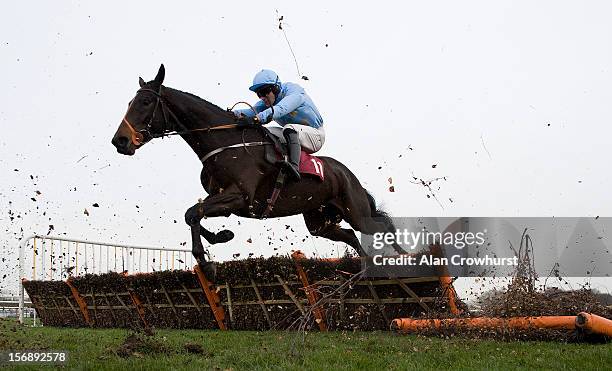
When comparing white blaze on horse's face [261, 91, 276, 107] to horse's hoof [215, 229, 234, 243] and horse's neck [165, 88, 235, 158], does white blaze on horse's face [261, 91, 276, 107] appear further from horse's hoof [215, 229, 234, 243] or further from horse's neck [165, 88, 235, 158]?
horse's hoof [215, 229, 234, 243]

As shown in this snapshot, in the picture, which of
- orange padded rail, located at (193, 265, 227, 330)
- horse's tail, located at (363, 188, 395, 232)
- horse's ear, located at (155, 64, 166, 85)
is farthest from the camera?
orange padded rail, located at (193, 265, 227, 330)

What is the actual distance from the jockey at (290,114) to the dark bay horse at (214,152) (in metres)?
0.20

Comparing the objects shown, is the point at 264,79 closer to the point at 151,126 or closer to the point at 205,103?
the point at 205,103

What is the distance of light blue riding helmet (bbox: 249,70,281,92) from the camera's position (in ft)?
26.2

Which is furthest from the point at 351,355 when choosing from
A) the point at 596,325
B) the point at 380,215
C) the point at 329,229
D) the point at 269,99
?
the point at 380,215

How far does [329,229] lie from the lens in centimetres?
933

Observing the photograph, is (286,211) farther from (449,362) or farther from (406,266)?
(449,362)

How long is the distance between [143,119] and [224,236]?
152 centimetres

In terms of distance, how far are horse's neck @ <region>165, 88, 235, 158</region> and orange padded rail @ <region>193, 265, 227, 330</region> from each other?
335 cm

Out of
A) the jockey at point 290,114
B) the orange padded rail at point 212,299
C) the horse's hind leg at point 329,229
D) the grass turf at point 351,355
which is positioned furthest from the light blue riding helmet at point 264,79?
the orange padded rail at point 212,299

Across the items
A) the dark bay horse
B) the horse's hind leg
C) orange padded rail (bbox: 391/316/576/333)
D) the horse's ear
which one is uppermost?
the horse's ear

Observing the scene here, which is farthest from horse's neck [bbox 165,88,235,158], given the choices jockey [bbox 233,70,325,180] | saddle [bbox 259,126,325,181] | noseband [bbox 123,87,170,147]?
saddle [bbox 259,126,325,181]

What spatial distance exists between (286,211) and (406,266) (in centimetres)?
162

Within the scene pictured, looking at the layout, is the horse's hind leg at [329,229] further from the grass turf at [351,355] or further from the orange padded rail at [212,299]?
the grass turf at [351,355]
